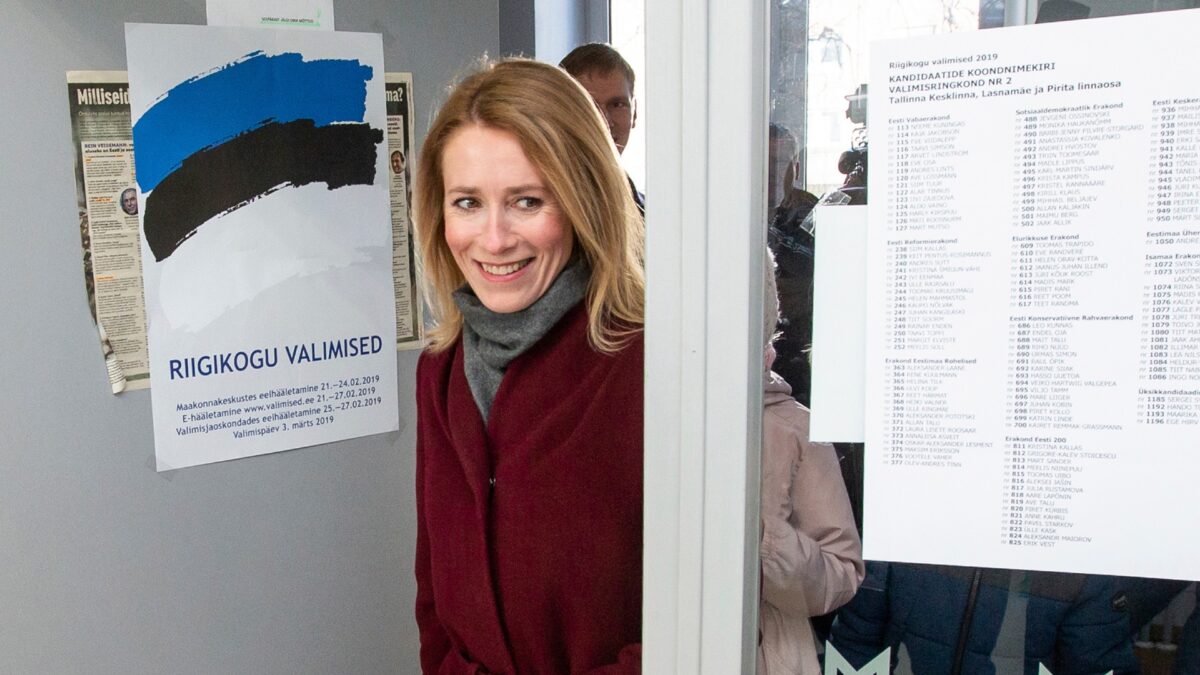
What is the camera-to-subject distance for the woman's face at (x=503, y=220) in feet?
3.94

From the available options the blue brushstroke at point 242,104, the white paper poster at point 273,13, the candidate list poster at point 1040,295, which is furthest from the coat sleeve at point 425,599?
the candidate list poster at point 1040,295

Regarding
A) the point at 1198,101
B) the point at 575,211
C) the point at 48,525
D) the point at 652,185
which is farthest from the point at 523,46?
the point at 1198,101

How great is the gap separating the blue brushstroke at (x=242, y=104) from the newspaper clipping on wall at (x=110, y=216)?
31mm

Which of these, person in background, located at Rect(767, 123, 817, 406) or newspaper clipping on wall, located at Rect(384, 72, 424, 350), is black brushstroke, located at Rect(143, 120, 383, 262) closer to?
newspaper clipping on wall, located at Rect(384, 72, 424, 350)

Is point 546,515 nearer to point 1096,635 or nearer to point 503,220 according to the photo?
point 503,220

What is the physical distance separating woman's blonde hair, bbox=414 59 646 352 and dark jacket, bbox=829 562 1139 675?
0.61 metres

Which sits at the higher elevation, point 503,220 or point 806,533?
point 503,220

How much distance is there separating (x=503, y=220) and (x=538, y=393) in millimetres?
206

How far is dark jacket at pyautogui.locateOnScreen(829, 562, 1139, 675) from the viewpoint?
0.57 meters

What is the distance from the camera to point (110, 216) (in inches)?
58.3

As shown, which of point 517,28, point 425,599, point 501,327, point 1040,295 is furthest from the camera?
point 517,28

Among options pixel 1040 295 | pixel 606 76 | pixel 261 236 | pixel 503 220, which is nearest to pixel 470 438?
pixel 503 220

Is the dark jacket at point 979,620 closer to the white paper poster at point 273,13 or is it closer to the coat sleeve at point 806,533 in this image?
the coat sleeve at point 806,533

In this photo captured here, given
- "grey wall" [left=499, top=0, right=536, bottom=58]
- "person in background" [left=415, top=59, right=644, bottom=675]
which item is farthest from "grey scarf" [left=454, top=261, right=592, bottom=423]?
"grey wall" [left=499, top=0, right=536, bottom=58]
